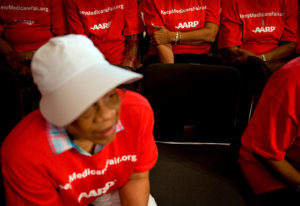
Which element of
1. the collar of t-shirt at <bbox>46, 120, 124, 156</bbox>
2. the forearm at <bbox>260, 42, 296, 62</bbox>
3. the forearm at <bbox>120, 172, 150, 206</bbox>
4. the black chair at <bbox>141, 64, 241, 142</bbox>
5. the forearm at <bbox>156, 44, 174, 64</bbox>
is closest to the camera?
the collar of t-shirt at <bbox>46, 120, 124, 156</bbox>

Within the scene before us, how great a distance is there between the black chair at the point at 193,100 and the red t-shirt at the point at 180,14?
38.5 inches

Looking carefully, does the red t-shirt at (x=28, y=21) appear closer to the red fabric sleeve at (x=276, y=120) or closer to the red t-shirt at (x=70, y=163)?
the red t-shirt at (x=70, y=163)

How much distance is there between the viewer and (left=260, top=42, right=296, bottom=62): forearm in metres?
2.05

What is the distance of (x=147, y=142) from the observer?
87 cm

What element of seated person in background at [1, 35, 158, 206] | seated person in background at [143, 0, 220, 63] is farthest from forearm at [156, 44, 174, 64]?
seated person in background at [1, 35, 158, 206]

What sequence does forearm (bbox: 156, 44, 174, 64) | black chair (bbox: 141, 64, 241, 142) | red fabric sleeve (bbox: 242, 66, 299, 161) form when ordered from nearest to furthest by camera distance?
1. red fabric sleeve (bbox: 242, 66, 299, 161)
2. black chair (bbox: 141, 64, 241, 142)
3. forearm (bbox: 156, 44, 174, 64)

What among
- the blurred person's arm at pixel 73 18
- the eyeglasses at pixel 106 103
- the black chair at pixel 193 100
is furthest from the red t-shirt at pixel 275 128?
the blurred person's arm at pixel 73 18

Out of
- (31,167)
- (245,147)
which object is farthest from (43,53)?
(245,147)

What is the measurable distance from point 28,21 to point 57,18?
24cm

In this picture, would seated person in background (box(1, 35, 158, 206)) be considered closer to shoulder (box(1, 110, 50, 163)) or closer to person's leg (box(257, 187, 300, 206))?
shoulder (box(1, 110, 50, 163))

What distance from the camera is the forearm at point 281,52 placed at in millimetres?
2047

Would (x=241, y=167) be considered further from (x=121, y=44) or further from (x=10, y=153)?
(x=121, y=44)

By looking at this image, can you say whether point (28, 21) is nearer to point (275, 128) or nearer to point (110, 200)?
point (110, 200)

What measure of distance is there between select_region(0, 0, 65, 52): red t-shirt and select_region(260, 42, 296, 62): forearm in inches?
75.4
